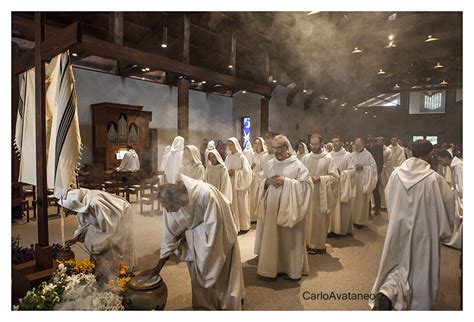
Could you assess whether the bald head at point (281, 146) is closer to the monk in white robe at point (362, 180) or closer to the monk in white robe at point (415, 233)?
the monk in white robe at point (362, 180)

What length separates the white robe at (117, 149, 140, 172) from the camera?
11.5 ft

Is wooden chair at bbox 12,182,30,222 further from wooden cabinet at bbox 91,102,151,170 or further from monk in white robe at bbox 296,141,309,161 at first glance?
monk in white robe at bbox 296,141,309,161

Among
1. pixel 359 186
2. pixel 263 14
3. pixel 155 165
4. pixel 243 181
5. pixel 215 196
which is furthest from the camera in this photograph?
pixel 243 181

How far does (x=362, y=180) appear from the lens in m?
3.55

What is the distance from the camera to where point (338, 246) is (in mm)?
3674

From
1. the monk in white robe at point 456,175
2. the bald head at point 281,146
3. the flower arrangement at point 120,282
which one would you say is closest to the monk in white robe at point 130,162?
the flower arrangement at point 120,282

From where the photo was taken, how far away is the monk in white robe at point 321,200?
3.75 metres

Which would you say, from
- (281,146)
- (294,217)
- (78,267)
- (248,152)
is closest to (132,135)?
(248,152)

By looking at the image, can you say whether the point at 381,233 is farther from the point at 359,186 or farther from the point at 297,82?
the point at 297,82

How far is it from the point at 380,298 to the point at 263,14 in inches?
98.8

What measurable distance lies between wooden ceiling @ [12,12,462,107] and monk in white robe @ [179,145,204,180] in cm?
90

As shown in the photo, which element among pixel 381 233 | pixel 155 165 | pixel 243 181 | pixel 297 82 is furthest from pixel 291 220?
pixel 243 181

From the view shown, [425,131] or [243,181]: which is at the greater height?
[425,131]

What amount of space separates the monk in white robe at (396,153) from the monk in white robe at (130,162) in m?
2.67
